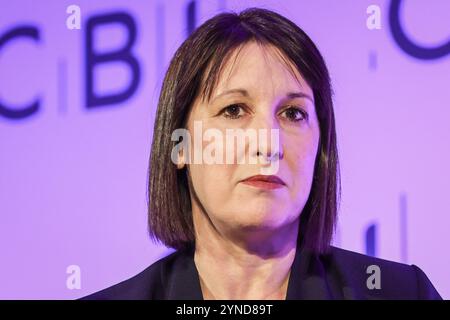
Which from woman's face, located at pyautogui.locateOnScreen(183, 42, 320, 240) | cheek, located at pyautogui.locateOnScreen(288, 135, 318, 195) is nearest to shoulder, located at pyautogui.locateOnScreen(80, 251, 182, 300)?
woman's face, located at pyautogui.locateOnScreen(183, 42, 320, 240)

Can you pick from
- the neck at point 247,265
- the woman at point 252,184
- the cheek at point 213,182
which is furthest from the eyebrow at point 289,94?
the neck at point 247,265

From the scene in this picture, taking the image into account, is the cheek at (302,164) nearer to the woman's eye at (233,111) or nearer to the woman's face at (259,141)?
the woman's face at (259,141)

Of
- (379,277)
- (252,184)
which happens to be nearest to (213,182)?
(252,184)

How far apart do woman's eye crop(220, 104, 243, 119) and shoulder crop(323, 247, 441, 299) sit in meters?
0.33

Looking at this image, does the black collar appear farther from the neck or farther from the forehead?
the forehead

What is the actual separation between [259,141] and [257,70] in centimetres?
13

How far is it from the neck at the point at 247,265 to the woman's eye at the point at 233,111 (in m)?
0.21

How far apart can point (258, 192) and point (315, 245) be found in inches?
7.6

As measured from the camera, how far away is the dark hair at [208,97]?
1.20 metres

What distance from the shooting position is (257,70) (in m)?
1.18

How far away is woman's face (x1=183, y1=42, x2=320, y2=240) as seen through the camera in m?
1.16

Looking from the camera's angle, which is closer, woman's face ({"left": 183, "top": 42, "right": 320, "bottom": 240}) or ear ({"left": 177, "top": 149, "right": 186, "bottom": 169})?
woman's face ({"left": 183, "top": 42, "right": 320, "bottom": 240})

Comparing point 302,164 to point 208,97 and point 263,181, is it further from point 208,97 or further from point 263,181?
point 208,97
